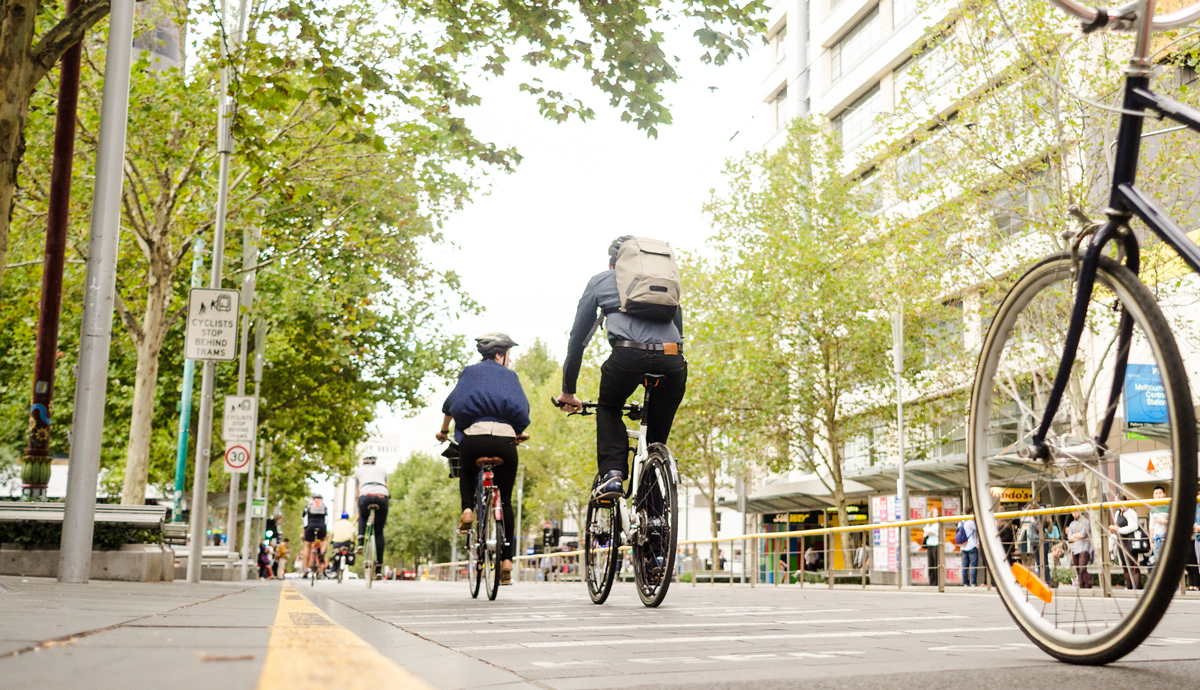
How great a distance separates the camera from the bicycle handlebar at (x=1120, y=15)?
2.56 m

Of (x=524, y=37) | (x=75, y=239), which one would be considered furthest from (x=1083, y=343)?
(x=75, y=239)

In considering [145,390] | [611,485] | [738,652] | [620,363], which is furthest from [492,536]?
[145,390]

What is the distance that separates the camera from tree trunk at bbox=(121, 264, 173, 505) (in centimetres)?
1877

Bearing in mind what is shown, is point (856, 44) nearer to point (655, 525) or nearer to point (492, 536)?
point (492, 536)

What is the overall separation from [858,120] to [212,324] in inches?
1377

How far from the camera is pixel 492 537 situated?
321 inches

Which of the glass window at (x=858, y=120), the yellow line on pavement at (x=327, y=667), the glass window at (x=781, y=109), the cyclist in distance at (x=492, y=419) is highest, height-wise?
the glass window at (x=781, y=109)

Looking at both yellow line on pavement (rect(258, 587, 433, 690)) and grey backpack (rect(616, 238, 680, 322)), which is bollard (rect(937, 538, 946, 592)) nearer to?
grey backpack (rect(616, 238, 680, 322))

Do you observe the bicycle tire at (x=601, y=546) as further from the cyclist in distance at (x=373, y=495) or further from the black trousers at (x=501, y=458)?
the cyclist in distance at (x=373, y=495)

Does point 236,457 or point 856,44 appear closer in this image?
point 236,457

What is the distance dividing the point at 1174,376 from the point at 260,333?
954 inches

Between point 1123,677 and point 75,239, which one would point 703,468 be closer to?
point 75,239

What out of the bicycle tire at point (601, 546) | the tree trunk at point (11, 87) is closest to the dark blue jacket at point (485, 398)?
the bicycle tire at point (601, 546)

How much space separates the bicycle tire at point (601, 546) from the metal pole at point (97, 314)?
4.09 m
